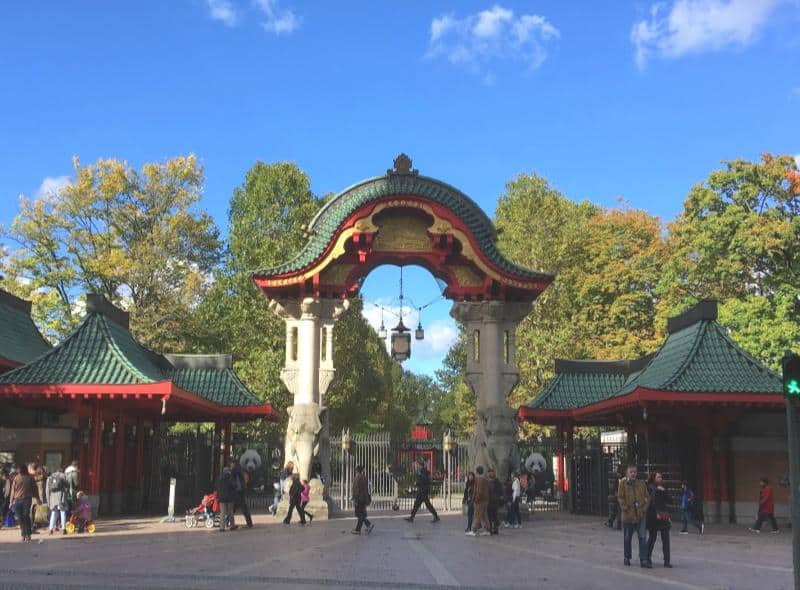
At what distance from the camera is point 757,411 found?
74.3 ft

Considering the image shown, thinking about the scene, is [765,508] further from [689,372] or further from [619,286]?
[619,286]

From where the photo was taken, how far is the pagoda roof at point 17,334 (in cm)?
2406

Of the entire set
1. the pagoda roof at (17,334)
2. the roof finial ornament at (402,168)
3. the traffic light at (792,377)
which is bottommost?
the traffic light at (792,377)

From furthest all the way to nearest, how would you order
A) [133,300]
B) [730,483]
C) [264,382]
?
[133,300] → [264,382] → [730,483]

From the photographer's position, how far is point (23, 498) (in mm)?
17438

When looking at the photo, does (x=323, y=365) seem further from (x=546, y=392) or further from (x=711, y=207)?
(x=711, y=207)

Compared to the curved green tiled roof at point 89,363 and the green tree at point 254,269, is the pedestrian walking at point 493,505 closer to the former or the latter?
the curved green tiled roof at point 89,363

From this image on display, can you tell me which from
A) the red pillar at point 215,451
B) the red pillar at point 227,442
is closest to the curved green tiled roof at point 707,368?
the red pillar at point 227,442

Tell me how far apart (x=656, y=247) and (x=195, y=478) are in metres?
27.1

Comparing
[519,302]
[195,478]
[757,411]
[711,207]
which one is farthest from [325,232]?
[711,207]

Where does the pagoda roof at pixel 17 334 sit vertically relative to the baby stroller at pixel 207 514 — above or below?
above

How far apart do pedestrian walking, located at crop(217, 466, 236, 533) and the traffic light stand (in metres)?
13.3

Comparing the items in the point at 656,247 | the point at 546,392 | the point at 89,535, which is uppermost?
the point at 656,247

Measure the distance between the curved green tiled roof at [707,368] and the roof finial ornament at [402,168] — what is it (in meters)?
9.25
